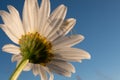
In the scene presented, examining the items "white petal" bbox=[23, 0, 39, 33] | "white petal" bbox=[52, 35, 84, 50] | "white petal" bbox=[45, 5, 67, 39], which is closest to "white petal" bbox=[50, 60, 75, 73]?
"white petal" bbox=[52, 35, 84, 50]

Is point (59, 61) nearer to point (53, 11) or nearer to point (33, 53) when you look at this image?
point (33, 53)

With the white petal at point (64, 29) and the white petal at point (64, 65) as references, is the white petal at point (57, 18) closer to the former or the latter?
the white petal at point (64, 29)

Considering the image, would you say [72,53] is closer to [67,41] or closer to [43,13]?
[67,41]

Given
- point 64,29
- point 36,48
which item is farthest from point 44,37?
point 64,29

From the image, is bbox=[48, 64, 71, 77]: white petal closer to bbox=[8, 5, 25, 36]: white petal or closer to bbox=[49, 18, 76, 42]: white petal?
bbox=[49, 18, 76, 42]: white petal

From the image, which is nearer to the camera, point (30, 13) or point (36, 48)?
point (30, 13)

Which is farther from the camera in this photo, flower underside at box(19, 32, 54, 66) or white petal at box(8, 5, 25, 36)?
flower underside at box(19, 32, 54, 66)

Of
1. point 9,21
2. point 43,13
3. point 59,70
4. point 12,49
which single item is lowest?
point 59,70
